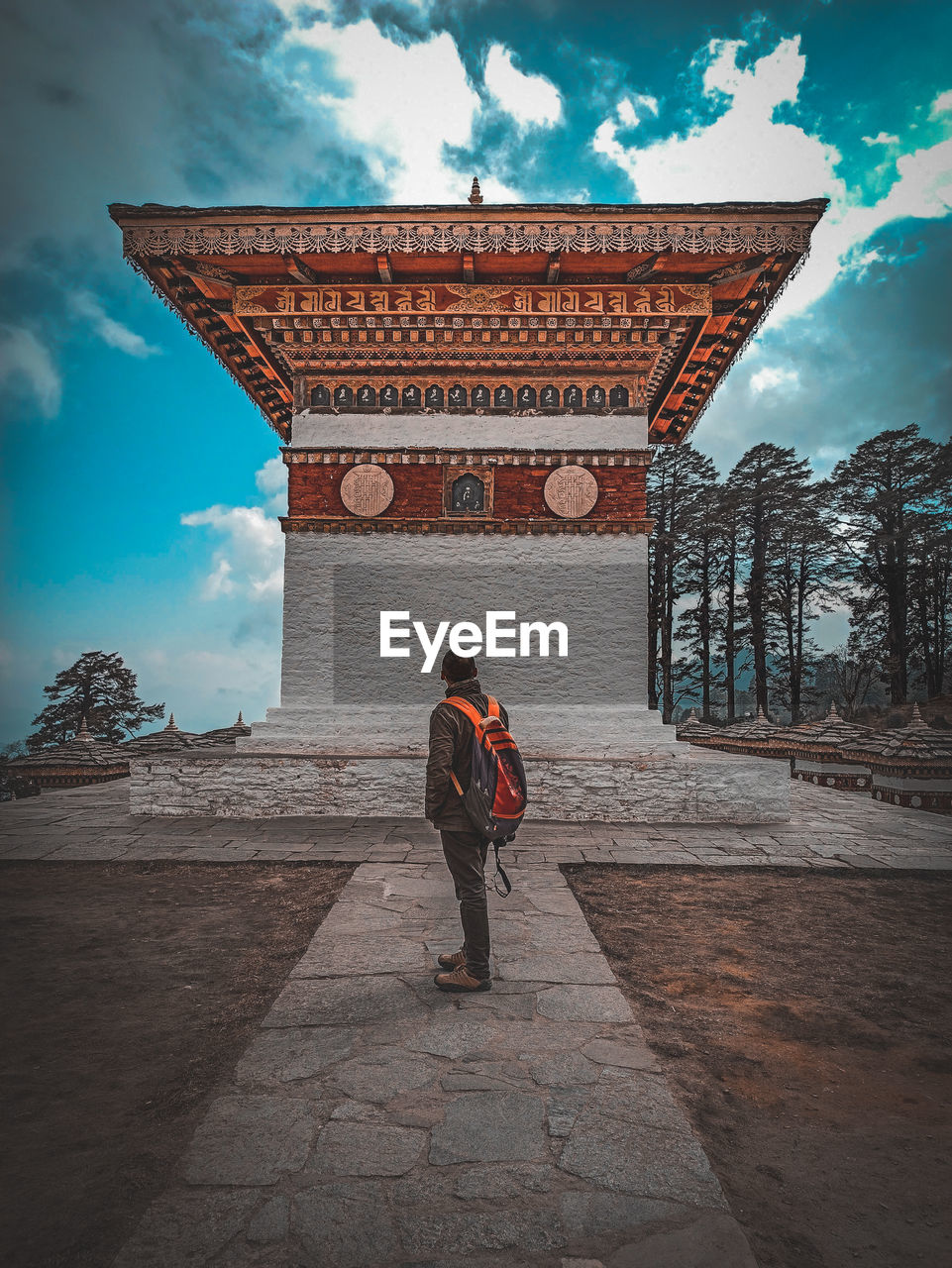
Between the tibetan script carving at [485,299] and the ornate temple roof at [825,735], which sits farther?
the ornate temple roof at [825,735]

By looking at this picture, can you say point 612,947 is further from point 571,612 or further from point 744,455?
point 744,455

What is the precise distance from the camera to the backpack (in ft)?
11.1

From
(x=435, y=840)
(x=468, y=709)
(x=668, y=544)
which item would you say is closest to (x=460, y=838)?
(x=468, y=709)

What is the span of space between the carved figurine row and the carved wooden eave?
0.09 ft

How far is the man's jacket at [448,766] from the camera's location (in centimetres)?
344

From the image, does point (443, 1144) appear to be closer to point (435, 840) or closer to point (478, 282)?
point (435, 840)

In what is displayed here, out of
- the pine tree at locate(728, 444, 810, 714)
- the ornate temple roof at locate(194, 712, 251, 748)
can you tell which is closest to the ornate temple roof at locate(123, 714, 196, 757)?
the ornate temple roof at locate(194, 712, 251, 748)

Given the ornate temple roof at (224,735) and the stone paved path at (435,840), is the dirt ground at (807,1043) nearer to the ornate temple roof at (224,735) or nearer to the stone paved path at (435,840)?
the stone paved path at (435,840)

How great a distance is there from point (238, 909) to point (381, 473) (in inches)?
238

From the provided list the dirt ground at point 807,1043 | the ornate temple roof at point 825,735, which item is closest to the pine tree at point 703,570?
the ornate temple roof at point 825,735

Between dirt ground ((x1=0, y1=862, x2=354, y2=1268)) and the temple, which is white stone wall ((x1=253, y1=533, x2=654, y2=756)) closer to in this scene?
the temple

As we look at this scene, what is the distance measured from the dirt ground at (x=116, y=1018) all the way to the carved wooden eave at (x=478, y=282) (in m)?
6.80

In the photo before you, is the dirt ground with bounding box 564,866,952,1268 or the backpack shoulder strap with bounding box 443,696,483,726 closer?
the dirt ground with bounding box 564,866,952,1268

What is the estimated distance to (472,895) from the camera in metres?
3.45
